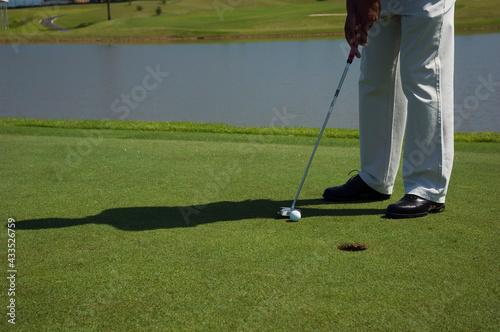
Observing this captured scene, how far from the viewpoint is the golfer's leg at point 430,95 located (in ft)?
10.9

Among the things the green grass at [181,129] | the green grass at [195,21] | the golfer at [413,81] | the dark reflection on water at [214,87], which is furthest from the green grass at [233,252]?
the green grass at [195,21]

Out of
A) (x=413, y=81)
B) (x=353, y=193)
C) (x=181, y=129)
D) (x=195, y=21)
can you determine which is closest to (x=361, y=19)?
(x=413, y=81)

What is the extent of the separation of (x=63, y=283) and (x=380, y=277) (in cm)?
119

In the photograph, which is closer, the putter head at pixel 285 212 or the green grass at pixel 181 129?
the putter head at pixel 285 212

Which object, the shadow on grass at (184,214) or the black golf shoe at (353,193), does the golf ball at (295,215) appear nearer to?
the shadow on grass at (184,214)

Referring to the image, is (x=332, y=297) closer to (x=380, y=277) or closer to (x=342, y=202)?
(x=380, y=277)

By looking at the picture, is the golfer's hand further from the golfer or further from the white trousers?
the white trousers

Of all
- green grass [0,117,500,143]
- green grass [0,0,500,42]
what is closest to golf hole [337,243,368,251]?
green grass [0,117,500,143]

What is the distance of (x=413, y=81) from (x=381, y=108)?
1.33 feet

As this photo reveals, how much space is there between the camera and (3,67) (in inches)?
1133

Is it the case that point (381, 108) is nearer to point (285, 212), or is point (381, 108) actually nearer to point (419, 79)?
point (419, 79)

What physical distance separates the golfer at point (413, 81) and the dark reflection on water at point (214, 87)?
773cm

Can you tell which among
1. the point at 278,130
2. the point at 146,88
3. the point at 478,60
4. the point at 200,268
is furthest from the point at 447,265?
the point at 478,60

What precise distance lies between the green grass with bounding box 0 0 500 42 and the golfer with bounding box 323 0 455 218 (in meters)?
45.7
